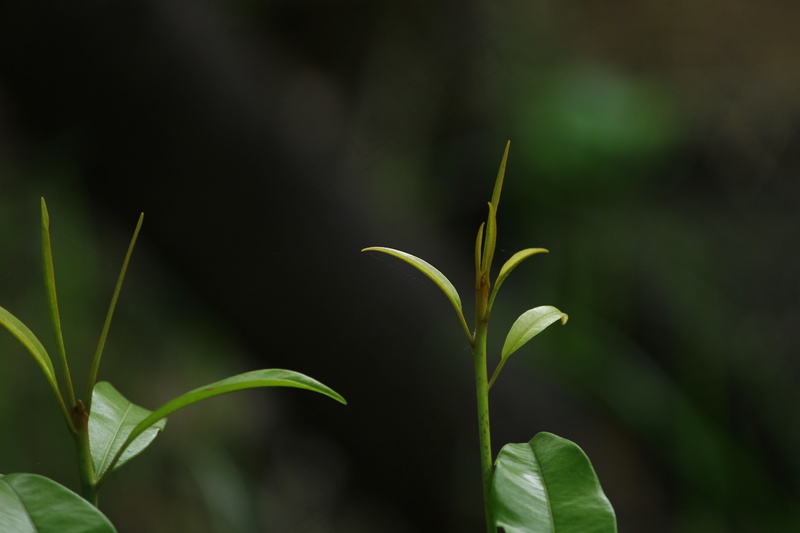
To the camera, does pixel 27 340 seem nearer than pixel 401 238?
Yes

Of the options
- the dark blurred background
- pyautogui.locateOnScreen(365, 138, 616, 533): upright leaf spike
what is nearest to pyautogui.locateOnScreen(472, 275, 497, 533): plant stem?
pyautogui.locateOnScreen(365, 138, 616, 533): upright leaf spike

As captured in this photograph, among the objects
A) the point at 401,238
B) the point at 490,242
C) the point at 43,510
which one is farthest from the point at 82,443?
the point at 401,238

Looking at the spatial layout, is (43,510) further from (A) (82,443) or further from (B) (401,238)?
(B) (401,238)

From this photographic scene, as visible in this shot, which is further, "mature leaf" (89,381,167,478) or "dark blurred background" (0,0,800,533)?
"dark blurred background" (0,0,800,533)

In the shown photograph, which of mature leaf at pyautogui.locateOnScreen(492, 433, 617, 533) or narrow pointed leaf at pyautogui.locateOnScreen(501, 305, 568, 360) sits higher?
narrow pointed leaf at pyautogui.locateOnScreen(501, 305, 568, 360)

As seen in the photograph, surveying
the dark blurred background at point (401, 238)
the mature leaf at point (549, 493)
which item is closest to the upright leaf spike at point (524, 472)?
the mature leaf at point (549, 493)

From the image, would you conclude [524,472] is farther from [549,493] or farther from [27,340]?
[27,340]

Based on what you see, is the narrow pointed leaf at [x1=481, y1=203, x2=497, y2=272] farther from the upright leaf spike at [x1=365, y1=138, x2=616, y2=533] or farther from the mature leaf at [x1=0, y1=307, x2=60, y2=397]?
the mature leaf at [x1=0, y1=307, x2=60, y2=397]
